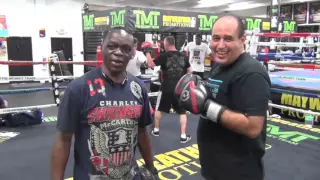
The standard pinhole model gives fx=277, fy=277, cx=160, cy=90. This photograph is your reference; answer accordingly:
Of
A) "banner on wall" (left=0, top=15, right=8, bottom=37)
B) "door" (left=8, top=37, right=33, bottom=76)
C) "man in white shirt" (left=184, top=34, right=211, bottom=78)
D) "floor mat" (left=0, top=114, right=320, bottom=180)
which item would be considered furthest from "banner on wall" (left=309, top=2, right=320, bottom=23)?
"banner on wall" (left=0, top=15, right=8, bottom=37)

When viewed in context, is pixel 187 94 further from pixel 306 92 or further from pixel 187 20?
pixel 187 20

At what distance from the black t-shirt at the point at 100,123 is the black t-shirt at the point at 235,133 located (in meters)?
0.39

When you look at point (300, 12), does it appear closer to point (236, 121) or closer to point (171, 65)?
point (171, 65)

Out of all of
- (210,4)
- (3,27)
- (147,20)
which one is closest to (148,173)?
(147,20)

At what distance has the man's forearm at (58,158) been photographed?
118 cm

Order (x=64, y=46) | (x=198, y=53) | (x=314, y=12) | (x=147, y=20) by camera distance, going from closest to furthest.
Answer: (x=198, y=53)
(x=147, y=20)
(x=64, y=46)
(x=314, y=12)

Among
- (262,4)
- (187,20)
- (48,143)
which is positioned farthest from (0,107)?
(262,4)

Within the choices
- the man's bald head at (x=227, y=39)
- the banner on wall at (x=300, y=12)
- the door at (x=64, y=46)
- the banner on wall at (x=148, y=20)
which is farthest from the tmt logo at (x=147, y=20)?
the banner on wall at (x=300, y=12)

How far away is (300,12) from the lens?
43.2 ft

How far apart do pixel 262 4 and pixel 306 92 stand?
10841 mm

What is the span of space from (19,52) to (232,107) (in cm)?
1081

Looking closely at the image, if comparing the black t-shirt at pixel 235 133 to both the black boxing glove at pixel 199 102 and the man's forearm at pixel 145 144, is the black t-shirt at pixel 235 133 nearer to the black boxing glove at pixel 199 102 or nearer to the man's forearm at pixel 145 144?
the black boxing glove at pixel 199 102

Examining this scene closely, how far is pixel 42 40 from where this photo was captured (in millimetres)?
10766

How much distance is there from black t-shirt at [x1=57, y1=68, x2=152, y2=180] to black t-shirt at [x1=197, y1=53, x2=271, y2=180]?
1.29ft
